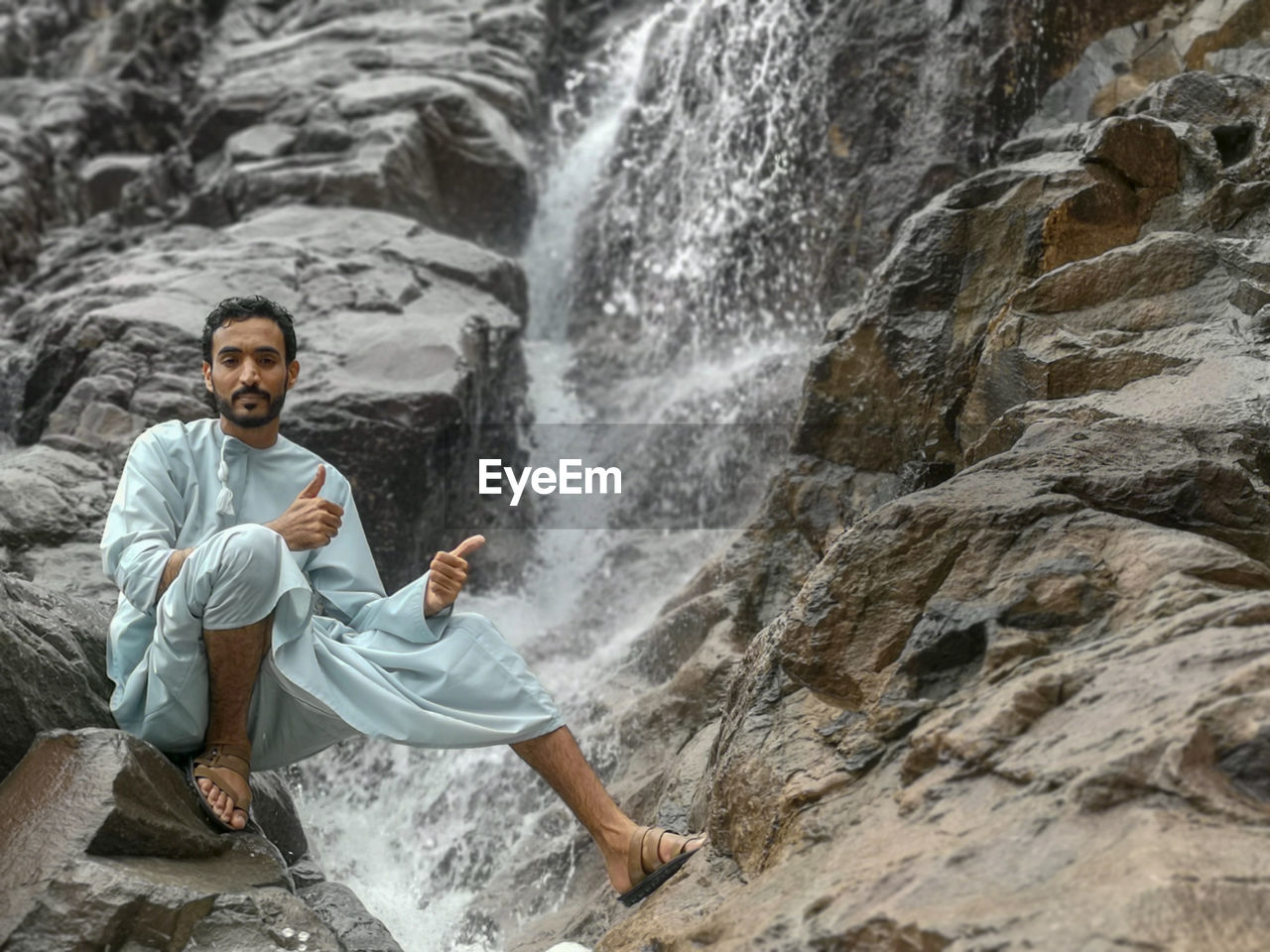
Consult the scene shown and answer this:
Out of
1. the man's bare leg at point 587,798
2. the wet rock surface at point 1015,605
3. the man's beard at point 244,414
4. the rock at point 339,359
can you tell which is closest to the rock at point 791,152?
the rock at point 339,359

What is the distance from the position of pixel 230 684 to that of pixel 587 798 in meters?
1.10

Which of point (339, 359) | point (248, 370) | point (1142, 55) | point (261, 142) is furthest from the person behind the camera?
point (261, 142)

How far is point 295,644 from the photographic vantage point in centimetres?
378

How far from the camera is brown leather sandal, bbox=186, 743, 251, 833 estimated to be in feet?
12.4

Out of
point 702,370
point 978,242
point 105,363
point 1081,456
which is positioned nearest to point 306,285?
point 105,363

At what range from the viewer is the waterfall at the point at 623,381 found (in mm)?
5836

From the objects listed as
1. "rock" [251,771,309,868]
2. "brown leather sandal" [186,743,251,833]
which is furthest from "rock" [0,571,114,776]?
"rock" [251,771,309,868]

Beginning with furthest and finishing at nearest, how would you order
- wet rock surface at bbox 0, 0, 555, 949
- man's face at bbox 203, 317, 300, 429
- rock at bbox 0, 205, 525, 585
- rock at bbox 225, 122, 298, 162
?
rock at bbox 225, 122, 298, 162, rock at bbox 0, 205, 525, 585, man's face at bbox 203, 317, 300, 429, wet rock surface at bbox 0, 0, 555, 949

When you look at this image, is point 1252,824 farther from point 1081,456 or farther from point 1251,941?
point 1081,456

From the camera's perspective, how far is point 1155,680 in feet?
8.49

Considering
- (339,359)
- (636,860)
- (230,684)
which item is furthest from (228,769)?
(339,359)

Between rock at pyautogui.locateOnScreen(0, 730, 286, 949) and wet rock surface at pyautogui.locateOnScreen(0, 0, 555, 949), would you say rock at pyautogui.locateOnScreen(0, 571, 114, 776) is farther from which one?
rock at pyautogui.locateOnScreen(0, 730, 286, 949)

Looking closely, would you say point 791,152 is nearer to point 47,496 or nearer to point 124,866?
point 47,496

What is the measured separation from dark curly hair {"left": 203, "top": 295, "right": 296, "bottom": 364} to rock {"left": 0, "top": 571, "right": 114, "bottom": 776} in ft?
3.22
